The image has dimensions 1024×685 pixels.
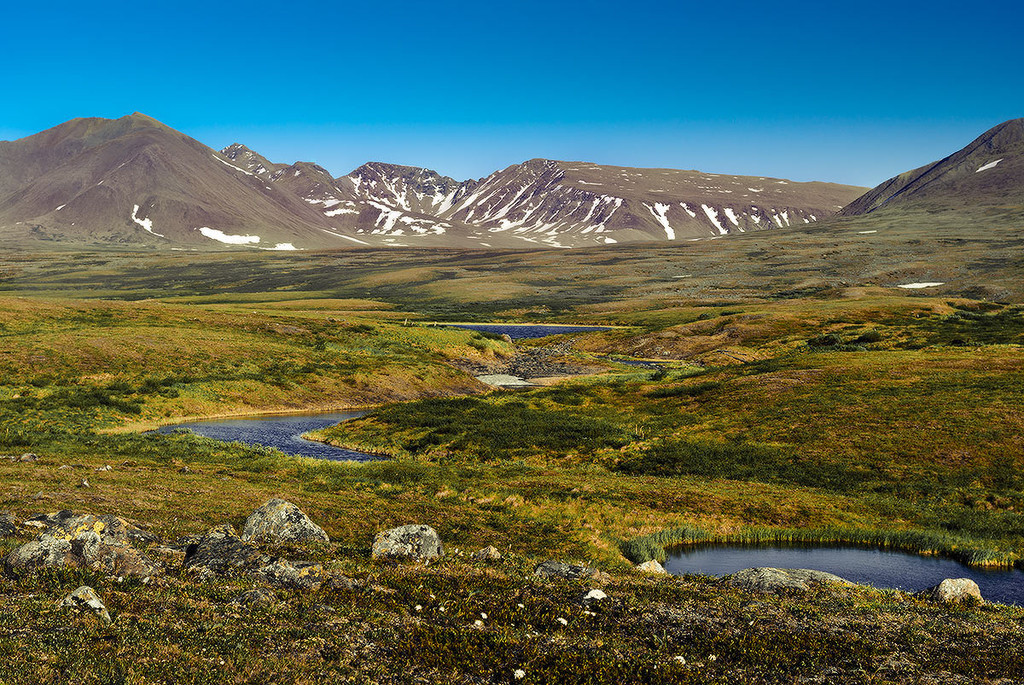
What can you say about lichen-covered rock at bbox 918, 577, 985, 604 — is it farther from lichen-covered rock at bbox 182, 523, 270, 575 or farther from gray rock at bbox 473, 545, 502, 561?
lichen-covered rock at bbox 182, 523, 270, 575

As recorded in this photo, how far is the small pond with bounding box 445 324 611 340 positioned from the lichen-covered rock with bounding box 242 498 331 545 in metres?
135

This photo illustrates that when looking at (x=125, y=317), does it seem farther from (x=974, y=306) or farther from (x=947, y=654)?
(x=974, y=306)

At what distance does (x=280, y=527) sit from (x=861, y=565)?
24312mm

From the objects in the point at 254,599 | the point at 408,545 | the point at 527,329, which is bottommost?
the point at 527,329

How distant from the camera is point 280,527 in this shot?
22.8 meters

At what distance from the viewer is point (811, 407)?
181ft

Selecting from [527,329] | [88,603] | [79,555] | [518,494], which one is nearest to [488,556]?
[88,603]

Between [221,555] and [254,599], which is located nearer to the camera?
[254,599]

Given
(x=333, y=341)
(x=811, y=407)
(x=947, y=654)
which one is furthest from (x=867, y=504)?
(x=333, y=341)

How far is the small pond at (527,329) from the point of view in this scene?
16225 centimetres

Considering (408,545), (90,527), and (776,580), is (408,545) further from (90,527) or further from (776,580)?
(776,580)

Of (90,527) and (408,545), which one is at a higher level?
(90,527)

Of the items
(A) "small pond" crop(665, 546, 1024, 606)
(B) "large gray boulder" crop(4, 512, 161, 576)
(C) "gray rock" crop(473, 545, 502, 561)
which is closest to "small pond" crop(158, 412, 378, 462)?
(A) "small pond" crop(665, 546, 1024, 606)

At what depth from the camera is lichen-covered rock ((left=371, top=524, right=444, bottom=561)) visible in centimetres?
2133
